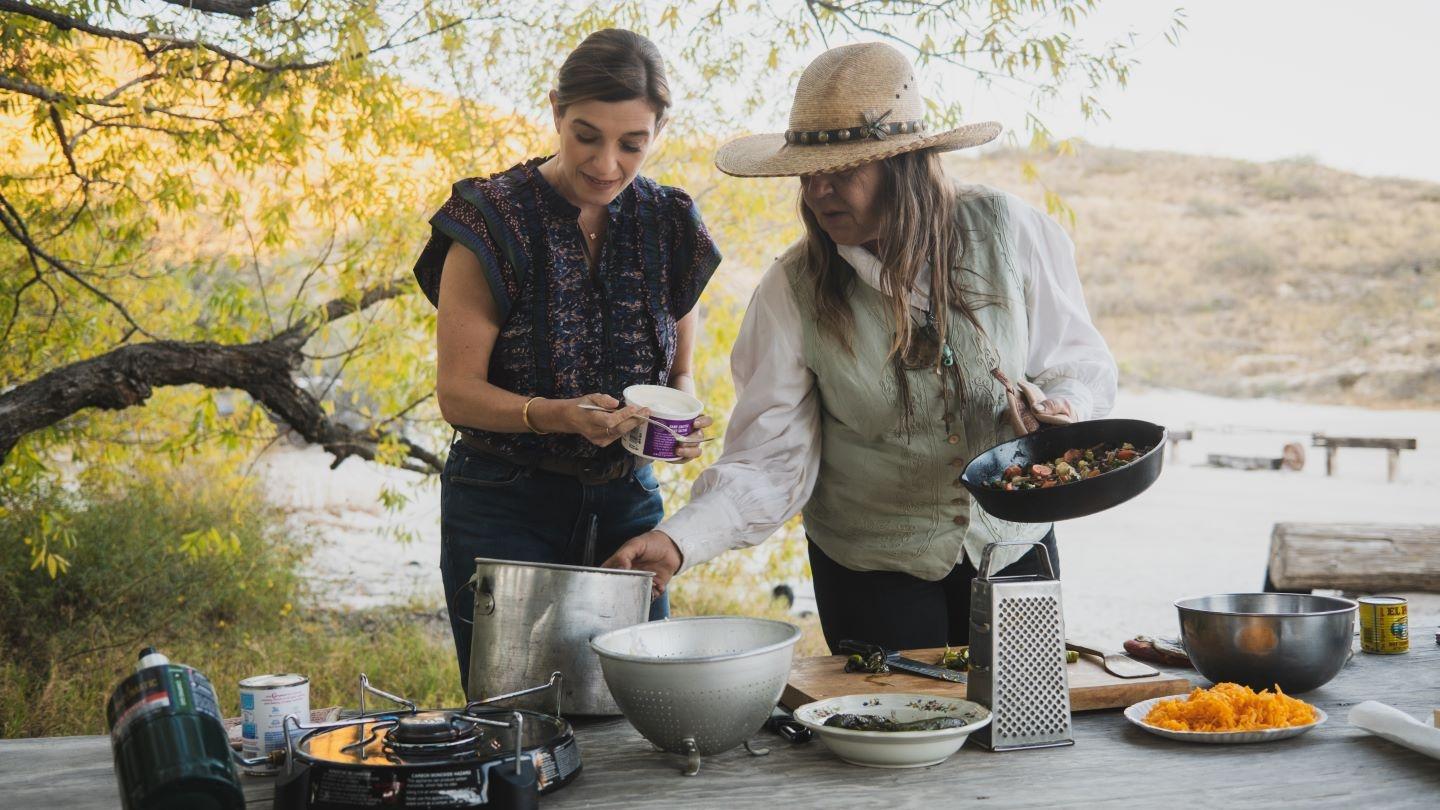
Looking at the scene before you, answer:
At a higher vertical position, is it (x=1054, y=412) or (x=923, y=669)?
(x=1054, y=412)

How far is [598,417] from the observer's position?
74.8 inches

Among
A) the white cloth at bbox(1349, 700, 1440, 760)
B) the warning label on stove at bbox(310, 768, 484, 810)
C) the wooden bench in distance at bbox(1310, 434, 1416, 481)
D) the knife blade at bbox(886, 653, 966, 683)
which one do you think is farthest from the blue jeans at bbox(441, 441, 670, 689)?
the wooden bench in distance at bbox(1310, 434, 1416, 481)

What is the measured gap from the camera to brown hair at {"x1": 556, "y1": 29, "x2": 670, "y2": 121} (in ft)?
6.54

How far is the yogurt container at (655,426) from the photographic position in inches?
76.6

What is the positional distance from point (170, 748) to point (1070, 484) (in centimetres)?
117

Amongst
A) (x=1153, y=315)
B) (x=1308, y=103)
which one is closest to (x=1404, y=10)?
(x=1308, y=103)

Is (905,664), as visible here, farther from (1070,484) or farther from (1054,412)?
(1054,412)

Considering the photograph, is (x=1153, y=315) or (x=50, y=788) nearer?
(x=50, y=788)

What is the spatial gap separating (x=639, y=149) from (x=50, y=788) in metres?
1.29

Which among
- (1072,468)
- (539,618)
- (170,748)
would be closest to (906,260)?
(1072,468)

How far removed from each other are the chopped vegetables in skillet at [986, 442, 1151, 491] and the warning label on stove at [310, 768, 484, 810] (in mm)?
892

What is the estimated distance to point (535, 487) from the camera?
2117 millimetres

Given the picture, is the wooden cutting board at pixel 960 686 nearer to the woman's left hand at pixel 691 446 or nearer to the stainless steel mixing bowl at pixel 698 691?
the stainless steel mixing bowl at pixel 698 691

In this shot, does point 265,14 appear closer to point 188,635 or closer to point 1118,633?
point 188,635
